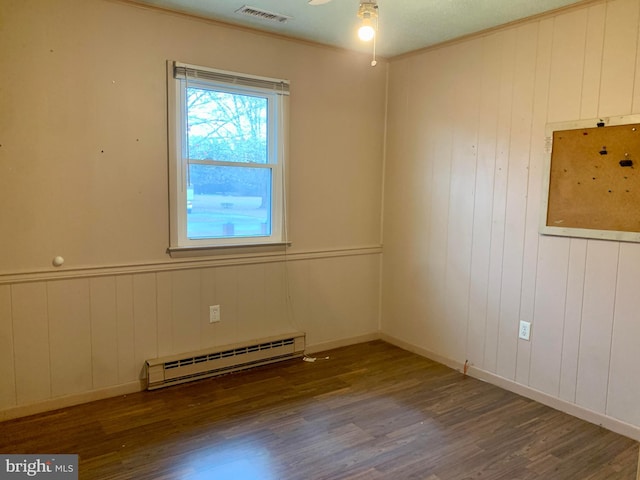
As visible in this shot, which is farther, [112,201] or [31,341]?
[112,201]

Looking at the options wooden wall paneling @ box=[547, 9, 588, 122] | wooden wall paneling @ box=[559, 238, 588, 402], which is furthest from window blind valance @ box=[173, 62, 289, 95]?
wooden wall paneling @ box=[559, 238, 588, 402]

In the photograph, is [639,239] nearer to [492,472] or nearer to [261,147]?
[492,472]

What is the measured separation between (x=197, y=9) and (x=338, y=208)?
180 cm

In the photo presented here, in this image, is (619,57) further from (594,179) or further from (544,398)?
(544,398)

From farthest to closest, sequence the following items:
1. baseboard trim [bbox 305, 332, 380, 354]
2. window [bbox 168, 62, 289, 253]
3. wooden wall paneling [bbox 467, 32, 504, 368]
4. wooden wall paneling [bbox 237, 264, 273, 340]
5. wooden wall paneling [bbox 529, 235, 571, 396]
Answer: baseboard trim [bbox 305, 332, 380, 354] → wooden wall paneling [bbox 237, 264, 273, 340] → wooden wall paneling [bbox 467, 32, 504, 368] → window [bbox 168, 62, 289, 253] → wooden wall paneling [bbox 529, 235, 571, 396]

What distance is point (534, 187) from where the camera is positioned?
2.99 metres

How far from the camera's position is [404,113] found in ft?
12.7

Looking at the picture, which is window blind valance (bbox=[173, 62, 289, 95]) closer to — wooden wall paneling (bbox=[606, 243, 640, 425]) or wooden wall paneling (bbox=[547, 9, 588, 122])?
wooden wall paneling (bbox=[547, 9, 588, 122])

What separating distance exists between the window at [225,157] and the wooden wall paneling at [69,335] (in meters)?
0.64

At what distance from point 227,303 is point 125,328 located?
2.35ft

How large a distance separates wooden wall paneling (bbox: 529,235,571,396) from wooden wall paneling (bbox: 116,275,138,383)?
266 cm

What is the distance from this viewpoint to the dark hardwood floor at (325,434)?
7.32 ft

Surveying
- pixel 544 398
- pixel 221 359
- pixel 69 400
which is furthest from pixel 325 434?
pixel 69 400

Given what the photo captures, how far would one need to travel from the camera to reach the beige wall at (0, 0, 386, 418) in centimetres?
262
